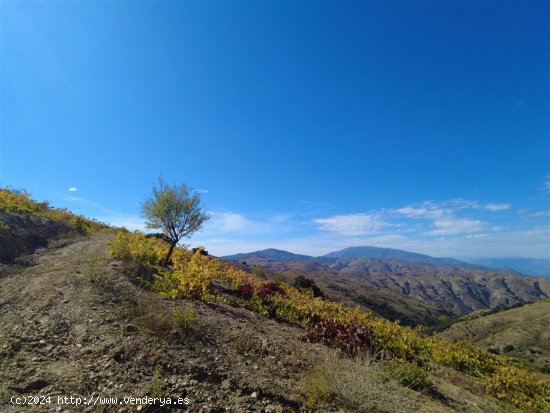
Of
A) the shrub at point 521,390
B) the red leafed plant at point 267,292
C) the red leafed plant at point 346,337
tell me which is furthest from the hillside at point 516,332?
the red leafed plant at point 346,337

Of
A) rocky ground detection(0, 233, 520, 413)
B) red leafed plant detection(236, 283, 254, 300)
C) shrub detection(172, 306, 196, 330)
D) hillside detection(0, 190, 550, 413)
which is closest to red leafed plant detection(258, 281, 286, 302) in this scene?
red leafed plant detection(236, 283, 254, 300)

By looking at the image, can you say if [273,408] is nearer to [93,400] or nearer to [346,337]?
[93,400]

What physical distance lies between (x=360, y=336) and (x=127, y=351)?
726 centimetres

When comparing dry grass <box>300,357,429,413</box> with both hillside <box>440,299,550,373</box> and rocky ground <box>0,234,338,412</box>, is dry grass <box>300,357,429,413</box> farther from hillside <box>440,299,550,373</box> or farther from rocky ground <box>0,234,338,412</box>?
hillside <box>440,299,550,373</box>

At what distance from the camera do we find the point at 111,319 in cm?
750

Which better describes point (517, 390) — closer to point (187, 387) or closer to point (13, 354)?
point (187, 387)

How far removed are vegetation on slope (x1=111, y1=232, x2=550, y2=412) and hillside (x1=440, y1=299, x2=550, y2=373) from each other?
267 feet

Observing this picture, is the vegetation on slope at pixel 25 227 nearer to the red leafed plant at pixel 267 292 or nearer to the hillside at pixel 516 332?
the red leafed plant at pixel 267 292

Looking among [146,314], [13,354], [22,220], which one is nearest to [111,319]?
[146,314]

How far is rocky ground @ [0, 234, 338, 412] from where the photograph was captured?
16.6 feet

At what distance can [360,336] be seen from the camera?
1018 centimetres

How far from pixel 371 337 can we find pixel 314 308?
10.6 feet

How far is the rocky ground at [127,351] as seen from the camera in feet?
16.6

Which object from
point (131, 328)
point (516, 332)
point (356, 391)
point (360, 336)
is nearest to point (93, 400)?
point (131, 328)
